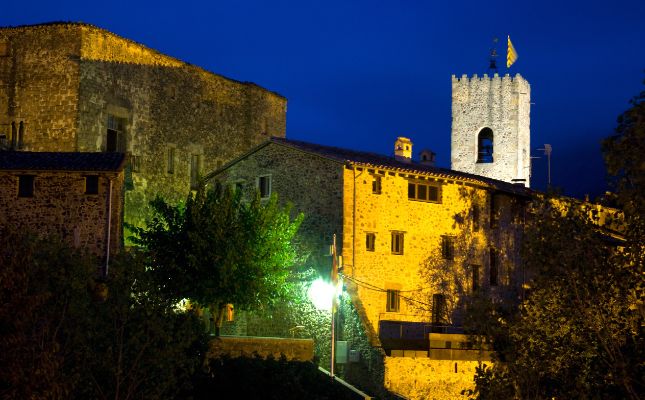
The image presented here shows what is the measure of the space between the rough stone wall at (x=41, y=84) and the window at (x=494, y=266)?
1763 centimetres

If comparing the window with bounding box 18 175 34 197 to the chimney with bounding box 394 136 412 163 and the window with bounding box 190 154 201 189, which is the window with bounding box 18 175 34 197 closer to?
the window with bounding box 190 154 201 189

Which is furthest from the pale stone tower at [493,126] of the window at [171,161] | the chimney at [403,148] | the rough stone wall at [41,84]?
the rough stone wall at [41,84]

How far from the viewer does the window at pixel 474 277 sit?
40031 mm

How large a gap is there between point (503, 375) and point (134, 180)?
2179cm

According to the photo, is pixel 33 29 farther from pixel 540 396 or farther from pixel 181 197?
pixel 540 396

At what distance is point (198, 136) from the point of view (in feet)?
147

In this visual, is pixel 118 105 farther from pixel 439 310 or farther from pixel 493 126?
pixel 493 126

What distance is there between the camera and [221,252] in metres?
33.7

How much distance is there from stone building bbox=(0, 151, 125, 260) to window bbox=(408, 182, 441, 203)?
11411 mm

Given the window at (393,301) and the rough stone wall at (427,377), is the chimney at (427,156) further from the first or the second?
the rough stone wall at (427,377)

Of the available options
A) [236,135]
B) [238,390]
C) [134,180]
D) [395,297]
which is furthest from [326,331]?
[236,135]

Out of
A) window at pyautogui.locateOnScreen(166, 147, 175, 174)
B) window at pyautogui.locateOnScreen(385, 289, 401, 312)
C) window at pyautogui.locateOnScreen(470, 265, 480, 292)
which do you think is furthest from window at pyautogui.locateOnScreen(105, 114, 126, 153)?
window at pyautogui.locateOnScreen(470, 265, 480, 292)

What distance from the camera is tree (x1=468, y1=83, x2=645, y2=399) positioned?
20984 millimetres

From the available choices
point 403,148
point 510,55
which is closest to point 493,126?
point 510,55
